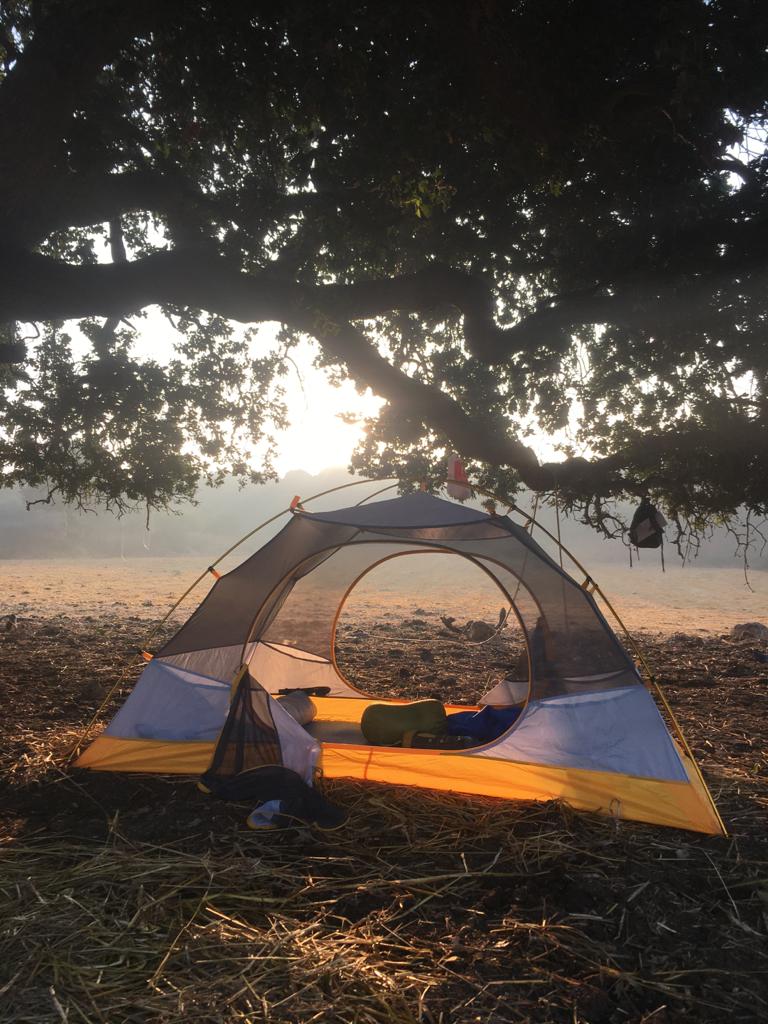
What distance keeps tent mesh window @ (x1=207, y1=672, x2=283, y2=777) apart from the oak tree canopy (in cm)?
378

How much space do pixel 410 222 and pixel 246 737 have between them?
4945 mm

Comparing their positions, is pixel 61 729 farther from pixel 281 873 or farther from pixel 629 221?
pixel 629 221

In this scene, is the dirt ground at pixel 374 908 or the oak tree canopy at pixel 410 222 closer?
the dirt ground at pixel 374 908

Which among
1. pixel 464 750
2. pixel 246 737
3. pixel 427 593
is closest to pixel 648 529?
pixel 464 750

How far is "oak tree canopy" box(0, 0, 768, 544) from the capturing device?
16.1 ft

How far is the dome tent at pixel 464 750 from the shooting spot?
13.5 ft

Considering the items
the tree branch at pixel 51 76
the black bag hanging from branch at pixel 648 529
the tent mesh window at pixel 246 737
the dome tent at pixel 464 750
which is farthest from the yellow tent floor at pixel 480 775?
the tree branch at pixel 51 76

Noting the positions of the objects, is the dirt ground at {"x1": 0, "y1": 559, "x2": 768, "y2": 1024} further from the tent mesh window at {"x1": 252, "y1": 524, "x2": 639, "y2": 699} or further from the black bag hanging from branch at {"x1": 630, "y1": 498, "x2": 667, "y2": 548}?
the black bag hanging from branch at {"x1": 630, "y1": 498, "x2": 667, "y2": 548}

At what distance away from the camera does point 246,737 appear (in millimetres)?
4406

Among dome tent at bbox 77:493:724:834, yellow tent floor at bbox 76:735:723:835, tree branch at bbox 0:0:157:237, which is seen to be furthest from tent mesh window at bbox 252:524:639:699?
tree branch at bbox 0:0:157:237

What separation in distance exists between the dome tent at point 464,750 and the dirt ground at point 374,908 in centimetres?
17

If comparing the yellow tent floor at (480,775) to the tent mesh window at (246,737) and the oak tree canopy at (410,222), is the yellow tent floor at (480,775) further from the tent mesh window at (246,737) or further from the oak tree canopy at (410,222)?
the oak tree canopy at (410,222)

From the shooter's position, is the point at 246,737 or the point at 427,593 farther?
the point at 427,593

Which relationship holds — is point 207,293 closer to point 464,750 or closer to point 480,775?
point 464,750
